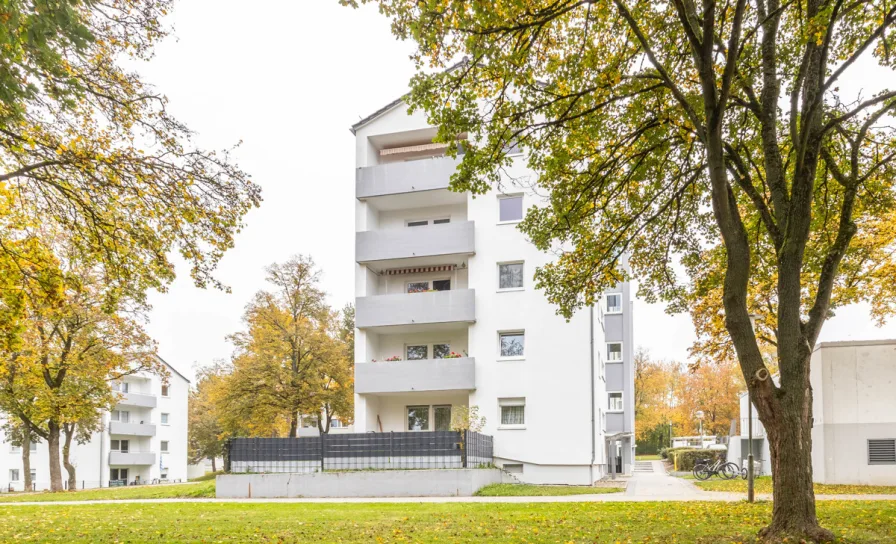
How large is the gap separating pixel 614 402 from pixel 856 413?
17.8 m

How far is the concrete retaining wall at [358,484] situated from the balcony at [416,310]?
6.65 metres

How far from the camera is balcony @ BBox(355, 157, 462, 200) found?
2844 centimetres

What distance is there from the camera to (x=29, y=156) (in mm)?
10883

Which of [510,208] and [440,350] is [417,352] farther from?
[510,208]

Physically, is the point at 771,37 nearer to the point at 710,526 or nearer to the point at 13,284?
the point at 710,526

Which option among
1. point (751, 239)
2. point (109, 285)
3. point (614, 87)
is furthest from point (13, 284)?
point (751, 239)

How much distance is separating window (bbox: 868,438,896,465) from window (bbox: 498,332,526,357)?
11.8 metres

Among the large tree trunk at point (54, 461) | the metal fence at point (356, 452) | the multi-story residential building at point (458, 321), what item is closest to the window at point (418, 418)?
the multi-story residential building at point (458, 321)

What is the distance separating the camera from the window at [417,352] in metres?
30.1

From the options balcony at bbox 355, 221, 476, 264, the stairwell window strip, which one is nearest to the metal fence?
balcony at bbox 355, 221, 476, 264

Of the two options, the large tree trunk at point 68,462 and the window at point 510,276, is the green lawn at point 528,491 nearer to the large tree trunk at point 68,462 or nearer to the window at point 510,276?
the window at point 510,276

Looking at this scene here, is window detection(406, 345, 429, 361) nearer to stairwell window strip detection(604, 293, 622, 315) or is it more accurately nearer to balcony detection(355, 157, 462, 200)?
balcony detection(355, 157, 462, 200)

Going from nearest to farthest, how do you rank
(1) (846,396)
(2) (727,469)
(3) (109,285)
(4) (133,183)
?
(4) (133,183), (3) (109,285), (1) (846,396), (2) (727,469)

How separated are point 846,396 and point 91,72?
23.5m
